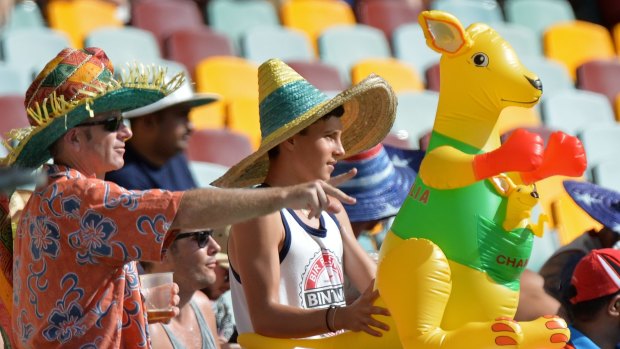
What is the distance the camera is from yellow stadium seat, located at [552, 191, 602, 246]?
5920 millimetres

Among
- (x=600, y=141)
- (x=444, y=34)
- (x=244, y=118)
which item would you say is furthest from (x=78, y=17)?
(x=444, y=34)

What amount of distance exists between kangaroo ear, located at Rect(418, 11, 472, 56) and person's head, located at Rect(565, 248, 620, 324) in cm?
130

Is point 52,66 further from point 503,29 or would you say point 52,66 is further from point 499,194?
point 503,29

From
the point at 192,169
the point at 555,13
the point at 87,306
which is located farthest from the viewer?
the point at 555,13

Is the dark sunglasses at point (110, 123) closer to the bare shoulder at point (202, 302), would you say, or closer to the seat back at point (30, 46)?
the bare shoulder at point (202, 302)

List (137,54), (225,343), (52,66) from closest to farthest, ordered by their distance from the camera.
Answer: (52,66), (225,343), (137,54)

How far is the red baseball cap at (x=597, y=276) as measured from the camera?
4211 mm

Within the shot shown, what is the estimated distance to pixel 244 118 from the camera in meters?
6.53

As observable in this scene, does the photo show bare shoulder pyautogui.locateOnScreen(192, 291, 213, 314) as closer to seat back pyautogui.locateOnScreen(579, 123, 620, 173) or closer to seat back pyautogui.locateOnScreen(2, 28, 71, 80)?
seat back pyautogui.locateOnScreen(2, 28, 71, 80)

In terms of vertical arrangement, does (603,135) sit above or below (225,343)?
below

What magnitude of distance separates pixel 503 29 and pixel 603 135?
168 centimetres

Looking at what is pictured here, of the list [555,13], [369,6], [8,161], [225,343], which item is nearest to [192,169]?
[225,343]

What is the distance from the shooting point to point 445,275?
302 centimetres

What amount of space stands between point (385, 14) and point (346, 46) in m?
0.95
